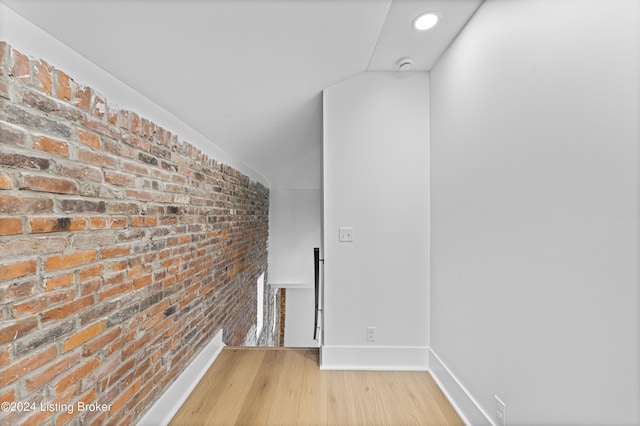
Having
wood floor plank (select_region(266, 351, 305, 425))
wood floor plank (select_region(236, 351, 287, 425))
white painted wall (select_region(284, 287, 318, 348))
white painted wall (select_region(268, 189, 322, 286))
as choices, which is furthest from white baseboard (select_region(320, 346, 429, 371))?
white painted wall (select_region(284, 287, 318, 348))

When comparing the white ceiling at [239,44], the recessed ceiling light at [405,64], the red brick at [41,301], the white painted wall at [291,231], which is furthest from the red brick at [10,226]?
the white painted wall at [291,231]

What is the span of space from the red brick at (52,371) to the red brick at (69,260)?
1.05 ft

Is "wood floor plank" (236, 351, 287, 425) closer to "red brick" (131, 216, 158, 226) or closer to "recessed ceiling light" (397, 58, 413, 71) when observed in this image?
"red brick" (131, 216, 158, 226)

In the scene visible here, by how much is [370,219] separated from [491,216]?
36.0 inches

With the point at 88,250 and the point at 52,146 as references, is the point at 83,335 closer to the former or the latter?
the point at 88,250

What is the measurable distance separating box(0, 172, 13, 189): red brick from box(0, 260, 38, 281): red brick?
0.23 metres

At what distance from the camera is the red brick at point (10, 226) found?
817 mm

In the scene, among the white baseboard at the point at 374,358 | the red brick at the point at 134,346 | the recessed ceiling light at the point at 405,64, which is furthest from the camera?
the white baseboard at the point at 374,358

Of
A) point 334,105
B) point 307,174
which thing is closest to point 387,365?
point 334,105

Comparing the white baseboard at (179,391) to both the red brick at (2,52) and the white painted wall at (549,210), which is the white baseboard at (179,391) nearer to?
the red brick at (2,52)

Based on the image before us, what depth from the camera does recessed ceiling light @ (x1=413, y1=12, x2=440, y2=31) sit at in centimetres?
164

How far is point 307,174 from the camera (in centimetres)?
496

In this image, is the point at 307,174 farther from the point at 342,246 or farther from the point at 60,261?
the point at 60,261

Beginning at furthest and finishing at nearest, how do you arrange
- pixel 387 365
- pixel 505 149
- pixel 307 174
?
pixel 307 174 < pixel 387 365 < pixel 505 149
